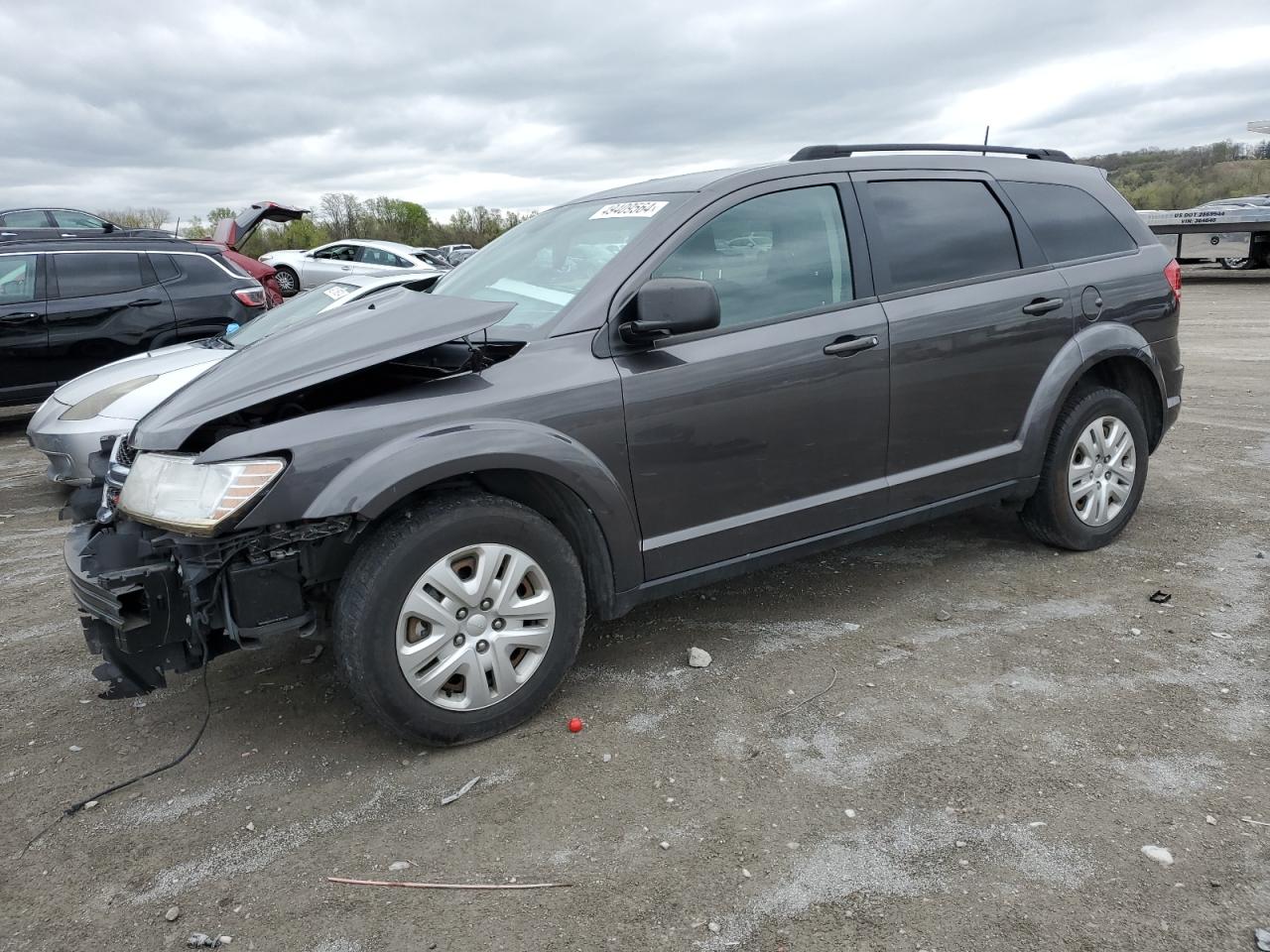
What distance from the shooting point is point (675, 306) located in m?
3.06

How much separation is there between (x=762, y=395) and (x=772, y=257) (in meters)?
0.57

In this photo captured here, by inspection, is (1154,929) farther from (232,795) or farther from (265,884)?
(232,795)

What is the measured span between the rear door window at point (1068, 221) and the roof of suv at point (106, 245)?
24.5ft

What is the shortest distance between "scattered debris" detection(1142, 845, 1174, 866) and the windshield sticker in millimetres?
2535

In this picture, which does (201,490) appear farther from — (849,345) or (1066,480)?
(1066,480)

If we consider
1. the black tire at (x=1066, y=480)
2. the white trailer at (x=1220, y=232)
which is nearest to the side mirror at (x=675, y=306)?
the black tire at (x=1066, y=480)

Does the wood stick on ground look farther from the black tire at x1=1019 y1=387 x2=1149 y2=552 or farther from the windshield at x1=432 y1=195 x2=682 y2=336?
the black tire at x1=1019 y1=387 x2=1149 y2=552

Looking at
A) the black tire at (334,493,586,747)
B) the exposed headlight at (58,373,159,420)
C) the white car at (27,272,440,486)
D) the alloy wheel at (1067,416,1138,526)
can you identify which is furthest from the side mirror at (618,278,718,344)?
the exposed headlight at (58,373,159,420)

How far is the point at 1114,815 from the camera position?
255 centimetres

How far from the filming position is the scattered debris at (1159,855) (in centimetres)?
236

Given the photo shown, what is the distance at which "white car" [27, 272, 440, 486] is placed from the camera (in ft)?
18.7

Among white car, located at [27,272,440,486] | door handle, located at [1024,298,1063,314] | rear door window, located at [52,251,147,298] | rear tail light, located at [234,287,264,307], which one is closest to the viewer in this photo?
door handle, located at [1024,298,1063,314]

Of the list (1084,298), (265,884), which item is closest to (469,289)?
(265,884)

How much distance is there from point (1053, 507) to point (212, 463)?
3.58 metres
